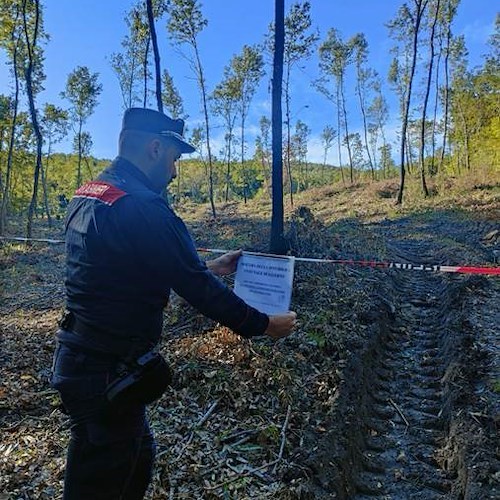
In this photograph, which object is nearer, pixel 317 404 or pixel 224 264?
pixel 224 264

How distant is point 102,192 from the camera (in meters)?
1.94

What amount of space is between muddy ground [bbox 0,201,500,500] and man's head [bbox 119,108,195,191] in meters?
2.27

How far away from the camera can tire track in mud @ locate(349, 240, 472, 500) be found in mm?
3561

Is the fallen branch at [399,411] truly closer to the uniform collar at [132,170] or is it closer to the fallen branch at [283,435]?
the fallen branch at [283,435]

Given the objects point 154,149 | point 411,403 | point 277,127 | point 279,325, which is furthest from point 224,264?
point 277,127

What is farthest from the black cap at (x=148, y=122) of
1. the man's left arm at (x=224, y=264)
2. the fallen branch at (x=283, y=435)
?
the fallen branch at (x=283, y=435)

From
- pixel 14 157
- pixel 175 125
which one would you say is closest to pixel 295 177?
pixel 14 157

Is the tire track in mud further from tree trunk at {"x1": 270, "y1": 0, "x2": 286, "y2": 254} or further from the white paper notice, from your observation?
tree trunk at {"x1": 270, "y1": 0, "x2": 286, "y2": 254}

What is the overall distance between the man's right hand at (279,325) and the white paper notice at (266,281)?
497 millimetres

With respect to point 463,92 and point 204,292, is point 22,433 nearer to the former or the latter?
point 204,292

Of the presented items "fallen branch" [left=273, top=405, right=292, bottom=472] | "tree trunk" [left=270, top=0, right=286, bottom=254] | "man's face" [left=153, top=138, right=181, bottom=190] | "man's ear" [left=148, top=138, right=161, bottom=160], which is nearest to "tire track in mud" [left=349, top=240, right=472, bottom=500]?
"fallen branch" [left=273, top=405, right=292, bottom=472]

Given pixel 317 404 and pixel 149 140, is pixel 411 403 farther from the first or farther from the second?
pixel 149 140

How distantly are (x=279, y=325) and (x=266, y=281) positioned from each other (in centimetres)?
71

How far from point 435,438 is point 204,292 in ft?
10.4
